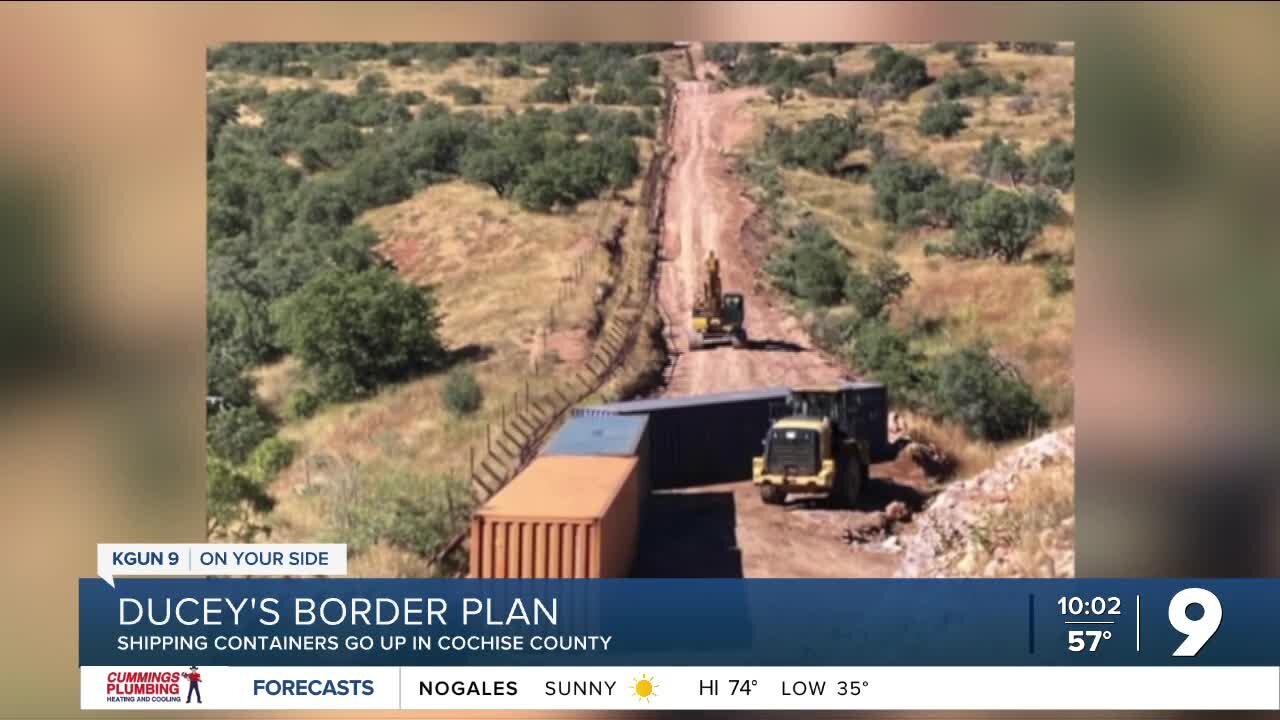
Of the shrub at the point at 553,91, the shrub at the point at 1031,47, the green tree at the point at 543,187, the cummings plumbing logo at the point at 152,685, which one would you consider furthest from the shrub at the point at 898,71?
the cummings plumbing logo at the point at 152,685

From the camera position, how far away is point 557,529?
10.1 m

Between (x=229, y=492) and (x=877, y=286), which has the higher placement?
(x=877, y=286)

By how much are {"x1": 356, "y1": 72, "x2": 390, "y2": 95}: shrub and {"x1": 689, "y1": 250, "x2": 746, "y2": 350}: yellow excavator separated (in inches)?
133

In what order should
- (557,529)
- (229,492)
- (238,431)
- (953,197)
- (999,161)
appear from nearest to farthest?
(557,529)
(229,492)
(238,431)
(999,161)
(953,197)

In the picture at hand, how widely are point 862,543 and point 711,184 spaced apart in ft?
12.0

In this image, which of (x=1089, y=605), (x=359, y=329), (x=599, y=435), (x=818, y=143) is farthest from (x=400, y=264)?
(x=1089, y=605)

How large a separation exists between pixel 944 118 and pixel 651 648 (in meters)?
5.58

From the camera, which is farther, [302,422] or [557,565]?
[302,422]

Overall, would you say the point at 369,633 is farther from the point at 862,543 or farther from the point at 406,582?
the point at 862,543

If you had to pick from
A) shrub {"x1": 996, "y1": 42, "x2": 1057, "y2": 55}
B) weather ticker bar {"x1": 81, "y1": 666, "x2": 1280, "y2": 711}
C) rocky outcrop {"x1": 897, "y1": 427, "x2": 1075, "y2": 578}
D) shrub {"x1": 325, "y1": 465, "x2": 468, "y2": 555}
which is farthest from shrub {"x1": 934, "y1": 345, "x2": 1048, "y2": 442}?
shrub {"x1": 325, "y1": 465, "x2": 468, "y2": 555}

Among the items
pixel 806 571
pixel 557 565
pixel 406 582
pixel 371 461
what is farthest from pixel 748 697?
pixel 371 461

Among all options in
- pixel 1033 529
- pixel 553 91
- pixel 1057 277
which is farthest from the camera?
pixel 553 91

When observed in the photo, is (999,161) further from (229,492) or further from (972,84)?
(229,492)

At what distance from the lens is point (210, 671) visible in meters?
10.5
